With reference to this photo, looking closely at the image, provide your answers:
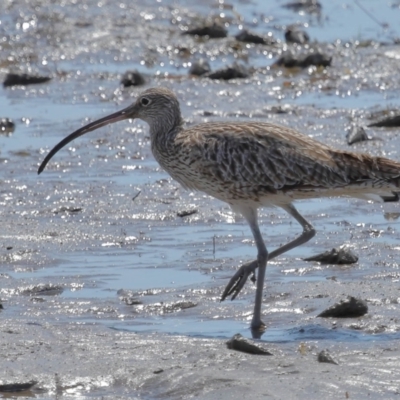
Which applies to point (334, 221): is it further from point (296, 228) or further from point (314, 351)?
point (314, 351)

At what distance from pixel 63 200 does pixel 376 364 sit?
513 centimetres

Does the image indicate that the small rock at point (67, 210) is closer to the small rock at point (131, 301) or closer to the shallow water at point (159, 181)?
the shallow water at point (159, 181)

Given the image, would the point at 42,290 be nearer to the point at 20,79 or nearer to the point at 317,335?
the point at 317,335

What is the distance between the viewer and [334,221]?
12.4 m

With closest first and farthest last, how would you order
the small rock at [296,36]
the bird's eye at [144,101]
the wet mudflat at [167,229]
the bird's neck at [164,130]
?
the wet mudflat at [167,229], the bird's neck at [164,130], the bird's eye at [144,101], the small rock at [296,36]

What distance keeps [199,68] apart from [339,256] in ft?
23.1

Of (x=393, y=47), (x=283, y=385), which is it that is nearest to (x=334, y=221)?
(x=283, y=385)

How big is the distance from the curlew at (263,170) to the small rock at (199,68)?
277 inches

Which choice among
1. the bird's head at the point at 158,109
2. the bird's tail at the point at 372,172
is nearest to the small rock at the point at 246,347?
the bird's tail at the point at 372,172

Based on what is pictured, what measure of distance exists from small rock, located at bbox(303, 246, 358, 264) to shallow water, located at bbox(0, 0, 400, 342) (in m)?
0.07

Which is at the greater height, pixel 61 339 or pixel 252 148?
pixel 252 148

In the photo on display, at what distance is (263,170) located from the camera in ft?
33.7

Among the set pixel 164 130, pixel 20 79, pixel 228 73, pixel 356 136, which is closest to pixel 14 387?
pixel 164 130

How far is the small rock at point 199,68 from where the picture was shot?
696 inches
